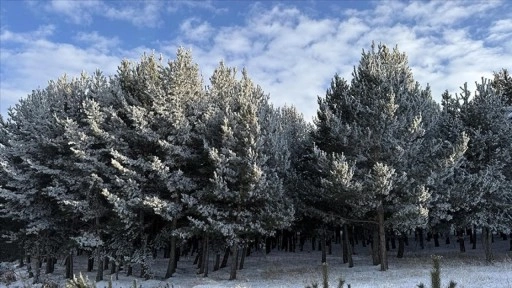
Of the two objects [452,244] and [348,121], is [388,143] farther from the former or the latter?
[452,244]

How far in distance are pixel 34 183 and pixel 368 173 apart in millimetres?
→ 20478

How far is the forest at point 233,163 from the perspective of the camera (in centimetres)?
2319

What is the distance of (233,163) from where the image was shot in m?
23.5

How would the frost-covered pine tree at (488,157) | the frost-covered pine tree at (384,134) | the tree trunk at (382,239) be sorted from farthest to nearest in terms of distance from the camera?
1. the frost-covered pine tree at (488,157)
2. the tree trunk at (382,239)
3. the frost-covered pine tree at (384,134)

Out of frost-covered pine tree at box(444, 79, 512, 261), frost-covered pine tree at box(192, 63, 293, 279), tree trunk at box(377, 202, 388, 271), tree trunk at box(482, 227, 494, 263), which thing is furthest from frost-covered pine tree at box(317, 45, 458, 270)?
tree trunk at box(482, 227, 494, 263)

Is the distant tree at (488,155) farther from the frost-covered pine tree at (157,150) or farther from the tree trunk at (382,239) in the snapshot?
the frost-covered pine tree at (157,150)

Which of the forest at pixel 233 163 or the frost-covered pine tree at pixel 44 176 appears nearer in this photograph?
the forest at pixel 233 163

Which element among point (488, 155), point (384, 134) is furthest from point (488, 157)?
point (384, 134)

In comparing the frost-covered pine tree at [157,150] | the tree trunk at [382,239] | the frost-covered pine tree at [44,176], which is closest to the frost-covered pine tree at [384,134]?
the tree trunk at [382,239]

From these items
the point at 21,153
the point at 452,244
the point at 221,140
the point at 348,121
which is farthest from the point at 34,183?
the point at 452,244

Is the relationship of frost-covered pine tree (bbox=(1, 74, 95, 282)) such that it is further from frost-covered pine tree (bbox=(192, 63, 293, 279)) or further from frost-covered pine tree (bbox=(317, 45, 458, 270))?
frost-covered pine tree (bbox=(317, 45, 458, 270))

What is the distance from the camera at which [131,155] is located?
25703mm

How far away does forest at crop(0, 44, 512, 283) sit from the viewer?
23188mm

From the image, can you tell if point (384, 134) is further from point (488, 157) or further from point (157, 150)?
point (157, 150)
